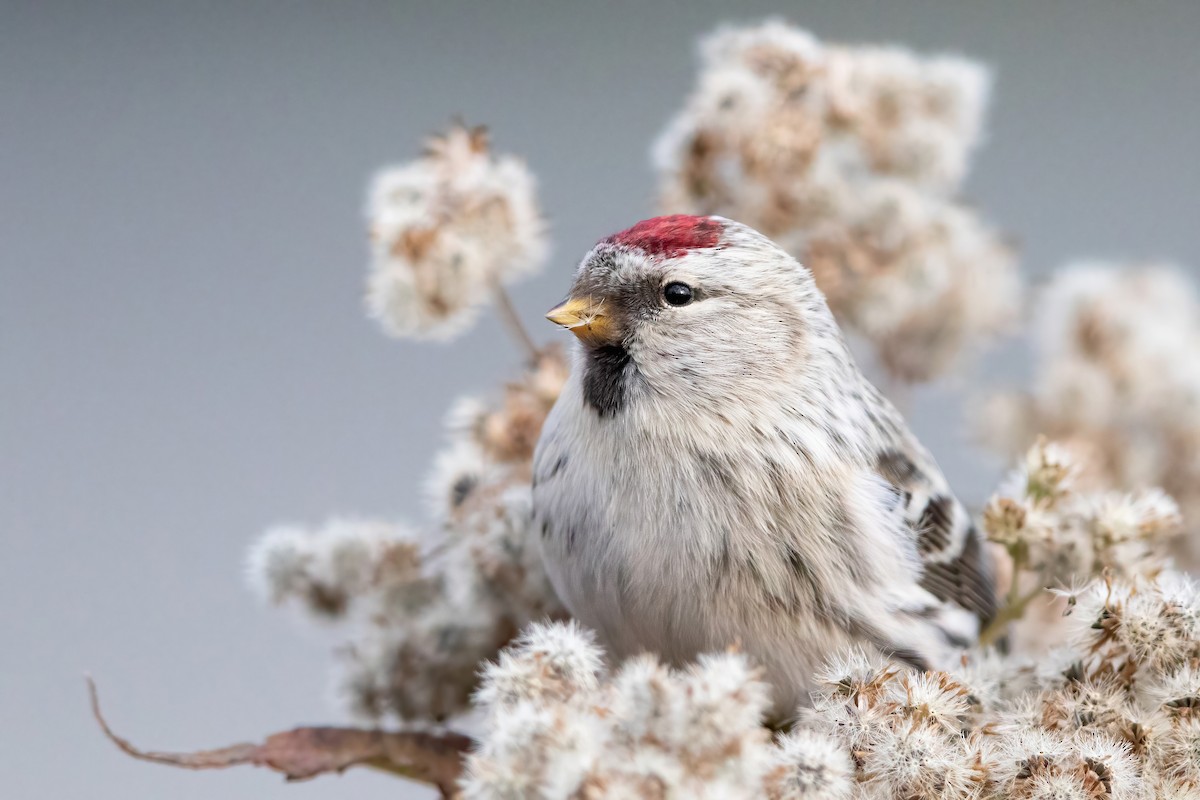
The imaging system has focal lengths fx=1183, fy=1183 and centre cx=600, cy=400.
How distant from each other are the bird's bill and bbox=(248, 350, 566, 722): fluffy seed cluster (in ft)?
0.62

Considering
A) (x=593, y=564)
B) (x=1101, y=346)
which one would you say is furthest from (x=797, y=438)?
(x=1101, y=346)

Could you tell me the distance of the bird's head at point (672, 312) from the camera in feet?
2.85

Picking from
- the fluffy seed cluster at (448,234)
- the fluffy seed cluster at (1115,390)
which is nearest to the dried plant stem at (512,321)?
the fluffy seed cluster at (448,234)

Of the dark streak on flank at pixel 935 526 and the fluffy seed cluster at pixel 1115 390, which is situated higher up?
the fluffy seed cluster at pixel 1115 390

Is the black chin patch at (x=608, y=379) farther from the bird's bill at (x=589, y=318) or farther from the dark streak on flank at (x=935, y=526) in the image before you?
the dark streak on flank at (x=935, y=526)

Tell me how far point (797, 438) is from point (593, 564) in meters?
0.18

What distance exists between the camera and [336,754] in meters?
0.83

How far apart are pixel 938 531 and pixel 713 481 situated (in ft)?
0.86

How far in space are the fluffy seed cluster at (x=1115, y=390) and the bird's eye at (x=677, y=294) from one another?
59 centimetres

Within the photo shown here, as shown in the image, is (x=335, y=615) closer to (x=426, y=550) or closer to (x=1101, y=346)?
(x=426, y=550)

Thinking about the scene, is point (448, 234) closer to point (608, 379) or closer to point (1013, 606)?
point (608, 379)

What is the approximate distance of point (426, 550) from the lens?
1026 millimetres

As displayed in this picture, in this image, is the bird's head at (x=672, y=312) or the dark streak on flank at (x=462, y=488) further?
the dark streak on flank at (x=462, y=488)

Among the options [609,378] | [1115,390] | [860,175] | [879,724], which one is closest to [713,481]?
[609,378]
